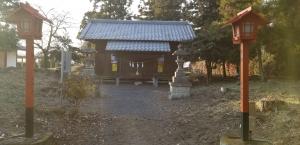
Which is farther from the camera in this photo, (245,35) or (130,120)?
(130,120)

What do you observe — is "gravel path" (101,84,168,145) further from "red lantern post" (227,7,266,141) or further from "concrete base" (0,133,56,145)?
"red lantern post" (227,7,266,141)

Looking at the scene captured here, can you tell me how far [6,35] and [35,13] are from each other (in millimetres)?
17163

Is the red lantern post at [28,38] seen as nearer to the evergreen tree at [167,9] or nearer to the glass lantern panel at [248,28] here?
the glass lantern panel at [248,28]

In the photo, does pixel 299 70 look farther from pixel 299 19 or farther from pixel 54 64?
pixel 54 64

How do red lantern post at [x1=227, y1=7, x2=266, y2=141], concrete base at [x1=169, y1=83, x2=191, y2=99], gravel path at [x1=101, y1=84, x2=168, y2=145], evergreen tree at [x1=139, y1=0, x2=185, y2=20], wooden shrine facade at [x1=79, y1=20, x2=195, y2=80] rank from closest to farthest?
red lantern post at [x1=227, y1=7, x2=266, y2=141], gravel path at [x1=101, y1=84, x2=168, y2=145], concrete base at [x1=169, y1=83, x2=191, y2=99], wooden shrine facade at [x1=79, y1=20, x2=195, y2=80], evergreen tree at [x1=139, y1=0, x2=185, y2=20]

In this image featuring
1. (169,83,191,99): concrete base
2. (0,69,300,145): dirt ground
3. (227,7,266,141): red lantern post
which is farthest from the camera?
(169,83,191,99): concrete base

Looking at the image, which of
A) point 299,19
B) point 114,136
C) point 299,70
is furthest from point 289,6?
point 114,136

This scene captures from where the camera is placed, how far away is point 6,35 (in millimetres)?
23047

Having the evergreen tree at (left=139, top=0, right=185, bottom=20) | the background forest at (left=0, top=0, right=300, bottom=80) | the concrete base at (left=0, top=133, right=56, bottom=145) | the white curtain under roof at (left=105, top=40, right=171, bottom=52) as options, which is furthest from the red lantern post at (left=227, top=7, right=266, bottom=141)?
the evergreen tree at (left=139, top=0, right=185, bottom=20)

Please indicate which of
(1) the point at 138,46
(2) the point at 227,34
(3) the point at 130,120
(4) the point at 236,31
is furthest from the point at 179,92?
(4) the point at 236,31

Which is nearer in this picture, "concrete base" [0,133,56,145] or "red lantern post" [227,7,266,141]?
"concrete base" [0,133,56,145]

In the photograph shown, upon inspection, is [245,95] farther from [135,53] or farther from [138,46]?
[138,46]

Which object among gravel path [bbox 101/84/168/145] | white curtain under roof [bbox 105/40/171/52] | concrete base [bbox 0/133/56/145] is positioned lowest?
gravel path [bbox 101/84/168/145]

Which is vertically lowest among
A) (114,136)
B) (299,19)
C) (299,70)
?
(114,136)
